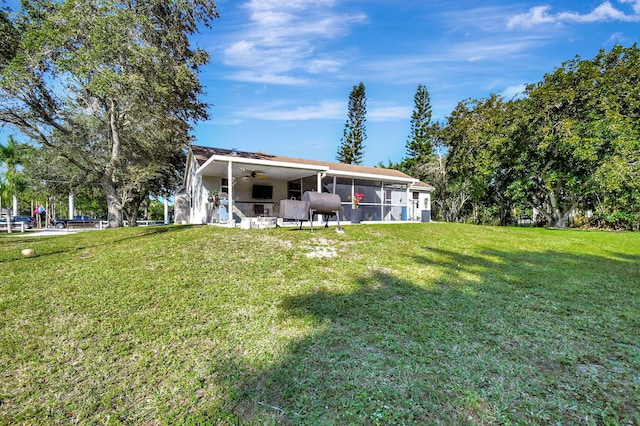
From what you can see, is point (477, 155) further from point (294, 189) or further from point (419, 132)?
Answer: point (294, 189)

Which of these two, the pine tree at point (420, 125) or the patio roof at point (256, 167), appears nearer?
the patio roof at point (256, 167)

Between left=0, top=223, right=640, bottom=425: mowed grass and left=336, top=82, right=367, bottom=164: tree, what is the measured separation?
28455mm

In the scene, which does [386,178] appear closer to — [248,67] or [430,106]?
[248,67]

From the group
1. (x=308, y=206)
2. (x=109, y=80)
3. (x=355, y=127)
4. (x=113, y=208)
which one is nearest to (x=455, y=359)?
(x=308, y=206)

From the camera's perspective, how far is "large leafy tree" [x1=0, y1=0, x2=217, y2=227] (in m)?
11.5

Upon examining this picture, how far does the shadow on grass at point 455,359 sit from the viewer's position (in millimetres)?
1958

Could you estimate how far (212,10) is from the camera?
51.2 feet

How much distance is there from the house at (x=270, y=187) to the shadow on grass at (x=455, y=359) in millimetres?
8517

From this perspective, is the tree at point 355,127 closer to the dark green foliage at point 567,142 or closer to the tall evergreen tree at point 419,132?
the tall evergreen tree at point 419,132

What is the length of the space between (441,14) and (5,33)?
1685 cm

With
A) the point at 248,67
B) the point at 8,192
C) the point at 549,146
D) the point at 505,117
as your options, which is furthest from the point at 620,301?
the point at 8,192

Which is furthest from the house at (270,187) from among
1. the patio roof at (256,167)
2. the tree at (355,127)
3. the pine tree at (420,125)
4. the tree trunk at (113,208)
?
the tree at (355,127)

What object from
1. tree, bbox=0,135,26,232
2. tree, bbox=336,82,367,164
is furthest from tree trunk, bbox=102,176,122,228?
tree, bbox=336,82,367,164

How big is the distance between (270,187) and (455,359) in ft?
43.6
